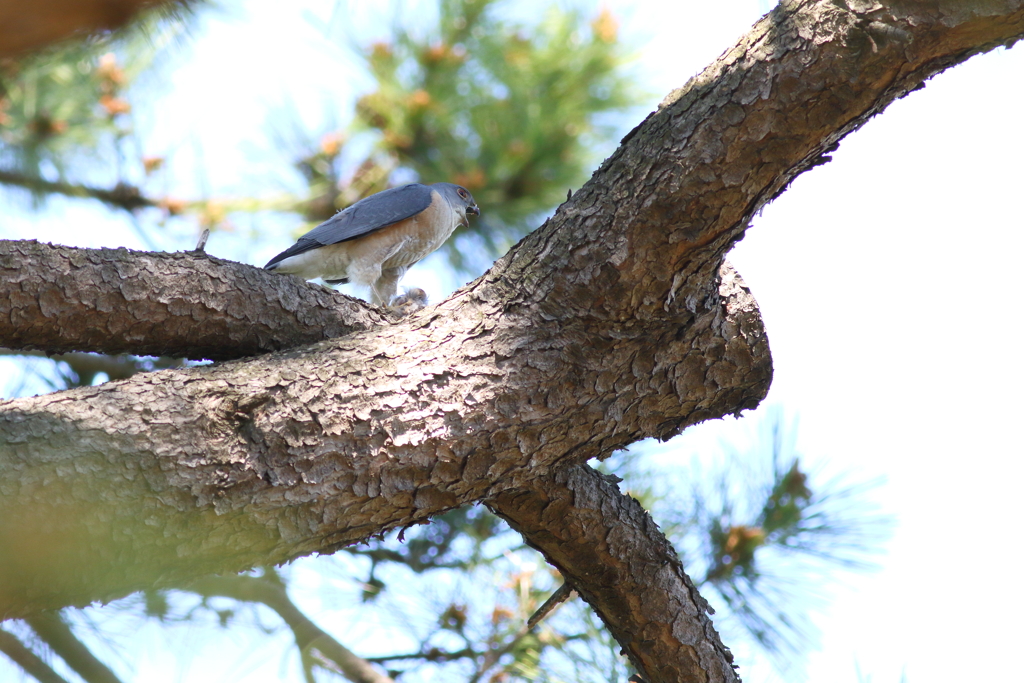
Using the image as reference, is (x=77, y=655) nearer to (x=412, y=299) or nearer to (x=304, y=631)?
(x=304, y=631)

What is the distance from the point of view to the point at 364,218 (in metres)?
3.68

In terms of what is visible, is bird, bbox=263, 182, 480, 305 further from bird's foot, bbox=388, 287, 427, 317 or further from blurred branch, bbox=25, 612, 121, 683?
blurred branch, bbox=25, 612, 121, 683

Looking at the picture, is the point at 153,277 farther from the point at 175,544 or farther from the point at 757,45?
the point at 757,45

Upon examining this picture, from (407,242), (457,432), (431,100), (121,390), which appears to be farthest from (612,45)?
(121,390)

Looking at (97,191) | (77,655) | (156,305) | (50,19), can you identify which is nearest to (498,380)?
(156,305)

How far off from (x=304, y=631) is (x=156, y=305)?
63.9 inches

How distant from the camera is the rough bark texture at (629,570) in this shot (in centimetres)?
257

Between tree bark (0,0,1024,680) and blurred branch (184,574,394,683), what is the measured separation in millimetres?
1277

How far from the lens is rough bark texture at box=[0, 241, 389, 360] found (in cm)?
218

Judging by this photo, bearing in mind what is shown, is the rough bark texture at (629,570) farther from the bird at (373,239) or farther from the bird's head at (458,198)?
the bird's head at (458,198)

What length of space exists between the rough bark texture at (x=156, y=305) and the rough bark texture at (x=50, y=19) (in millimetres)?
1631

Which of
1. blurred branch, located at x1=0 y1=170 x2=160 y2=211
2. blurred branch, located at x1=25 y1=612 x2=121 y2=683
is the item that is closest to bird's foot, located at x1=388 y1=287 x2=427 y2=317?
blurred branch, located at x1=25 y1=612 x2=121 y2=683

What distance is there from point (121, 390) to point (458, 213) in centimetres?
242

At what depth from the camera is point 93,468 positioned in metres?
1.76
